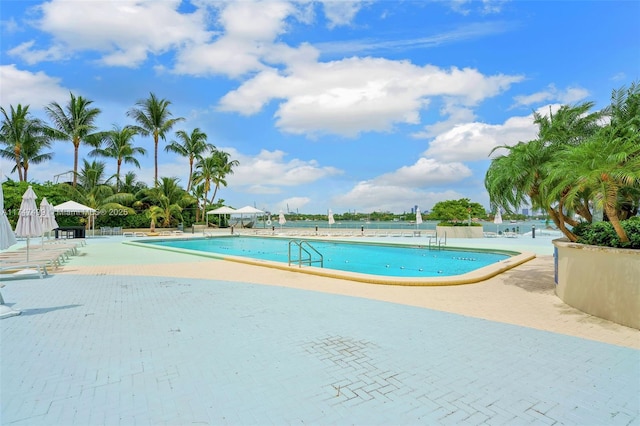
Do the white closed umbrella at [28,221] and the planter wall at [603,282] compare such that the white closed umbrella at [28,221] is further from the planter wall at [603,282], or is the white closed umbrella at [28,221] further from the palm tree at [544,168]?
the planter wall at [603,282]

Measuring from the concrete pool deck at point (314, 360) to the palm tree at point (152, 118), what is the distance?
30475 millimetres

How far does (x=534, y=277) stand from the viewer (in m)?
8.41

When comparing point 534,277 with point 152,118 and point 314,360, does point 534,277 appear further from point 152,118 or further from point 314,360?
point 152,118

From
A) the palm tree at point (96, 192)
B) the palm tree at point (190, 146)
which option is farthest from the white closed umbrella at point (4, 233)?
the palm tree at point (190, 146)

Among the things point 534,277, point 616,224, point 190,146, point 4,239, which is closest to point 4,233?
point 4,239

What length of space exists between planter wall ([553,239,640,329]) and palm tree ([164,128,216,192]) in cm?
3529

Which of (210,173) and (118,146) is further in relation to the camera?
(210,173)

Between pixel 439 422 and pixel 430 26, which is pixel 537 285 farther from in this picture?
pixel 430 26

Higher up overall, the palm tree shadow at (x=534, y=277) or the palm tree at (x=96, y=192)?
the palm tree at (x=96, y=192)

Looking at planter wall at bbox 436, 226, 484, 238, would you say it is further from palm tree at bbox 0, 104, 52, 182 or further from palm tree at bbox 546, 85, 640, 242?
palm tree at bbox 0, 104, 52, 182

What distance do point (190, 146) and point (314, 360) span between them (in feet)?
118

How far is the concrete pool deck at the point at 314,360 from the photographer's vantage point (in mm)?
2664

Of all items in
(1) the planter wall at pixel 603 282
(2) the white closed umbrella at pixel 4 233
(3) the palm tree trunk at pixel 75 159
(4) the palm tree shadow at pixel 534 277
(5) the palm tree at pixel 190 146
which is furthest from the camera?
(5) the palm tree at pixel 190 146

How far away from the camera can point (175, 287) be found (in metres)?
7.49
